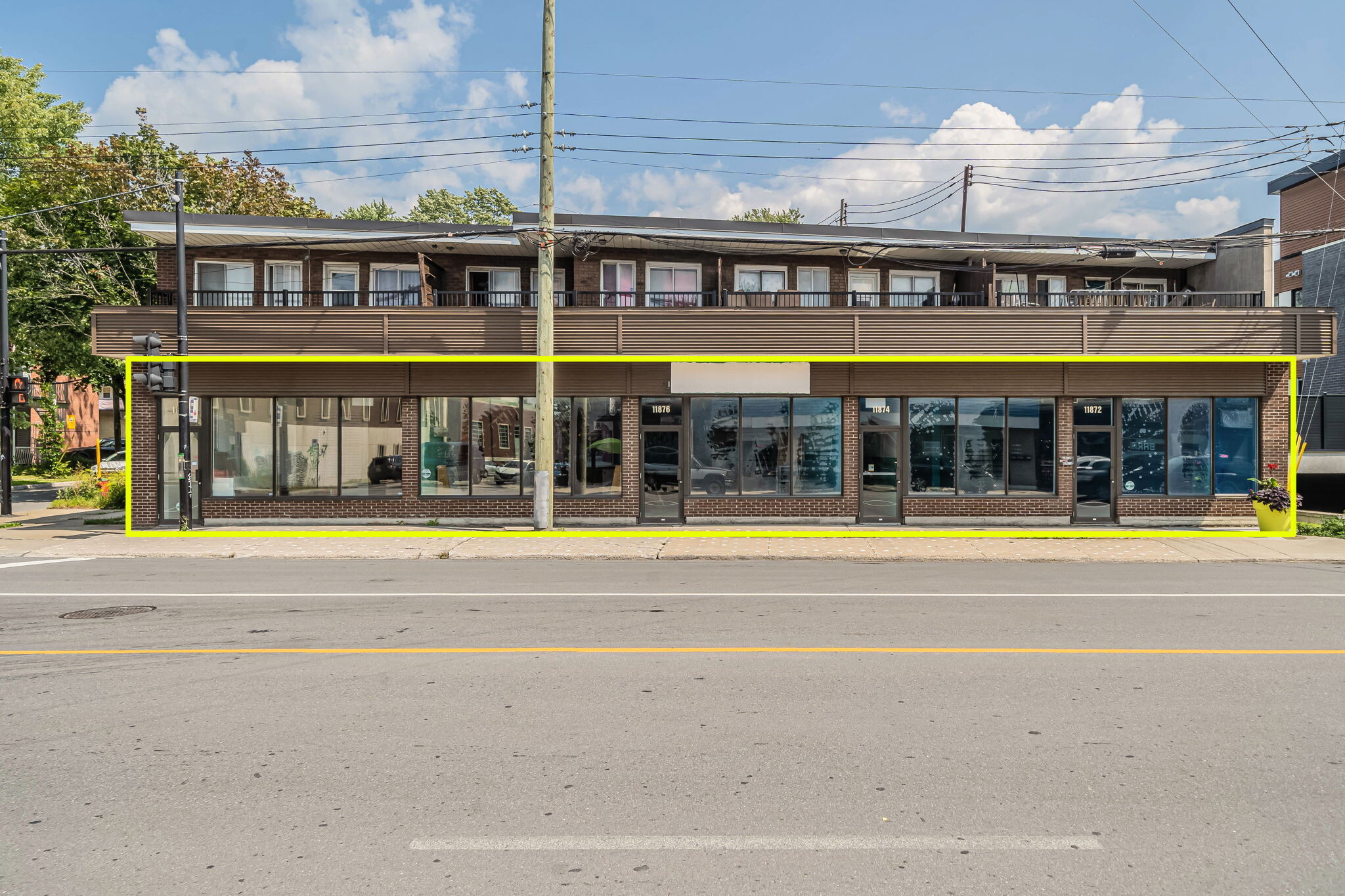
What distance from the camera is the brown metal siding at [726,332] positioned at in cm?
2031

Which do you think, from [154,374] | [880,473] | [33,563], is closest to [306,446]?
[154,374]

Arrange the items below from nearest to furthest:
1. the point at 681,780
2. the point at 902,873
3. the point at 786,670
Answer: the point at 902,873
the point at 681,780
the point at 786,670

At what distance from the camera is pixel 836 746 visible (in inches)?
212

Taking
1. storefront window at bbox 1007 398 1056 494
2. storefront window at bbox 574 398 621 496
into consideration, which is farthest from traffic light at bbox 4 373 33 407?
storefront window at bbox 1007 398 1056 494

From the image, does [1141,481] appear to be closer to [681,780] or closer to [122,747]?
[681,780]

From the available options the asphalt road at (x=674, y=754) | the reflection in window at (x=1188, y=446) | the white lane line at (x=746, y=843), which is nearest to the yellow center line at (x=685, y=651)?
the asphalt road at (x=674, y=754)

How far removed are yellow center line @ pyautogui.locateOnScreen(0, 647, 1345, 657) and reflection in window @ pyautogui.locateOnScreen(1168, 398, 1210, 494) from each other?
47.5 ft

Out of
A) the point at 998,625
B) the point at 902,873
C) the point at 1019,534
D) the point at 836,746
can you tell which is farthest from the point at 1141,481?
the point at 902,873

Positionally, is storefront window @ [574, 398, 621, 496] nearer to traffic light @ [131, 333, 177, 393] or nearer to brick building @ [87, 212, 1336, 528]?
brick building @ [87, 212, 1336, 528]

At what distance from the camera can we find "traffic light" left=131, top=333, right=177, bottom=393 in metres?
17.8

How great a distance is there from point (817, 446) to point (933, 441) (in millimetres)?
2985

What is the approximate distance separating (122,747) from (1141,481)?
22.1 meters

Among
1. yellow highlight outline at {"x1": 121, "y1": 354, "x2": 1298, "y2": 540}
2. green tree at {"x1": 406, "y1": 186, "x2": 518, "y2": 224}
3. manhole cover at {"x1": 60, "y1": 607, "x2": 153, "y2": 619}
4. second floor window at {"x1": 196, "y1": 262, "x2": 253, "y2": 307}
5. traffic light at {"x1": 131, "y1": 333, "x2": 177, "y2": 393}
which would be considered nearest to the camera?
manhole cover at {"x1": 60, "y1": 607, "x2": 153, "y2": 619}

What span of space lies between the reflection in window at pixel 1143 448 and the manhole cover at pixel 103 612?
21150 millimetres
